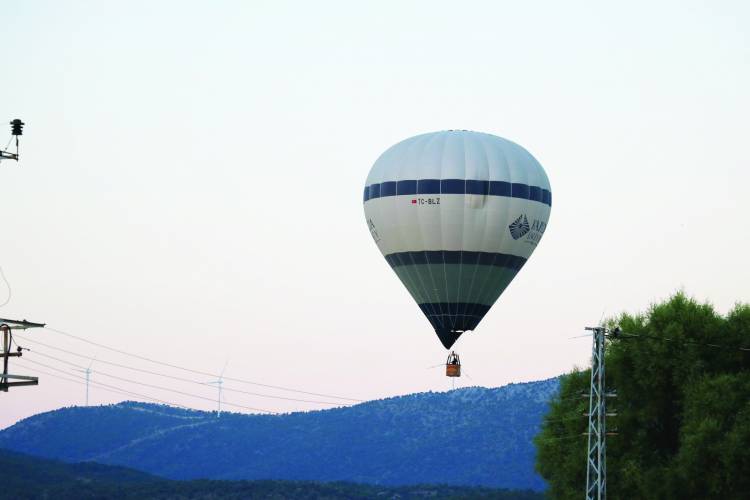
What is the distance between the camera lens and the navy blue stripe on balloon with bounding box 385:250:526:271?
76.1m

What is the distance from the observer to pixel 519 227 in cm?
7725

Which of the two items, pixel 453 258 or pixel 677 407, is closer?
pixel 453 258

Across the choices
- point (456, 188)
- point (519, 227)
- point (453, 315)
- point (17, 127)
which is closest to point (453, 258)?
point (453, 315)

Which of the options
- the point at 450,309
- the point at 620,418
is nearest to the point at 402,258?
the point at 450,309

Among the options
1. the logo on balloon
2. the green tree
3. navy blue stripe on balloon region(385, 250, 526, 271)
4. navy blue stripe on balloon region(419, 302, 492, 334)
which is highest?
the logo on balloon

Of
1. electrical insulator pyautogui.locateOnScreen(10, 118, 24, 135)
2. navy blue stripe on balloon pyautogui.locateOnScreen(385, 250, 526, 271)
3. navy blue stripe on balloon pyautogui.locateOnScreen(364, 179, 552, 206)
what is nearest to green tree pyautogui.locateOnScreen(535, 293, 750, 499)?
navy blue stripe on balloon pyautogui.locateOnScreen(385, 250, 526, 271)

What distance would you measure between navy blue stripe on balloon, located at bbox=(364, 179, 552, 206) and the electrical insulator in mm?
34538

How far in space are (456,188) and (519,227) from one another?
4765mm

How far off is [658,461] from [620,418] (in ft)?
12.4

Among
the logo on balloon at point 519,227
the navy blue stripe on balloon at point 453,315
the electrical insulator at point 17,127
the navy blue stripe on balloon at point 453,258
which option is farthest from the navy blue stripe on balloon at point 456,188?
the electrical insulator at point 17,127

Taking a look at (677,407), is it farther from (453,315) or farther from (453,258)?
(453,258)

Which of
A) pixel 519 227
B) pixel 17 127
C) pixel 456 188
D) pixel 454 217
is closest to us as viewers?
pixel 17 127

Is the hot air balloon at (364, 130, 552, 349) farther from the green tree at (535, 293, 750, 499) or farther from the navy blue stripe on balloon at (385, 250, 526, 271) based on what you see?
the green tree at (535, 293, 750, 499)

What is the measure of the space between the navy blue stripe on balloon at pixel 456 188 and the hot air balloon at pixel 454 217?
6cm
